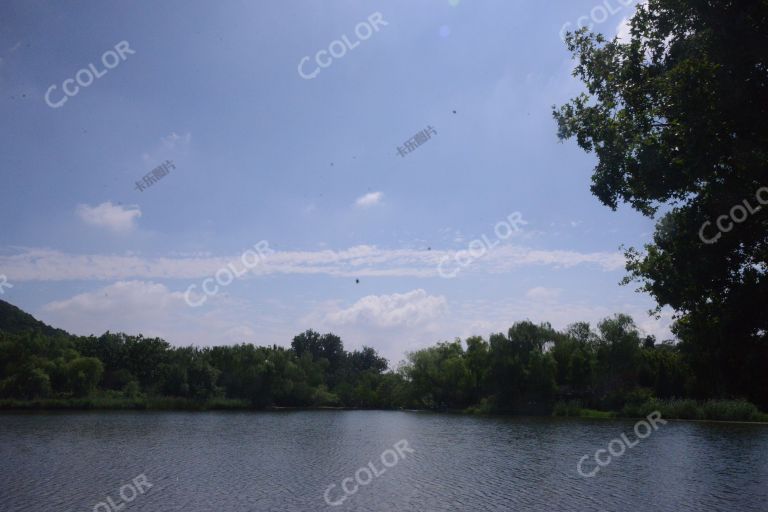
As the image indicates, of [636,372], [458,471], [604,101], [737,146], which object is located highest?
[604,101]

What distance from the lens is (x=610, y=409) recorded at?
78500 mm

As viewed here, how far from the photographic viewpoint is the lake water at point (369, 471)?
2280cm

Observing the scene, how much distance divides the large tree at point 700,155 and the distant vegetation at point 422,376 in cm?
5378

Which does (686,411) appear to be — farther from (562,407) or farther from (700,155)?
(700,155)

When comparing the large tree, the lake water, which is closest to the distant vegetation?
the lake water

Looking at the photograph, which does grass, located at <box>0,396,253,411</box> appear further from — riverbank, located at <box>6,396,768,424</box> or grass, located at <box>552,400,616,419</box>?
grass, located at <box>552,400,616,419</box>

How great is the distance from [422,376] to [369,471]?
237 ft

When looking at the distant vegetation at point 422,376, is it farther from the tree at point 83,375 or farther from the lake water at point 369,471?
the lake water at point 369,471

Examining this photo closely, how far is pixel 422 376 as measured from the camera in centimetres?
10181

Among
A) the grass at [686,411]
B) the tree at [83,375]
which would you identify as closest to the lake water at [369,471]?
the grass at [686,411]

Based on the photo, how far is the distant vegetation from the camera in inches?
3118

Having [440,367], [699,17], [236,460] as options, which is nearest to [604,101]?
[699,17]

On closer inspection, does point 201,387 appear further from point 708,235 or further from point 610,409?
point 708,235

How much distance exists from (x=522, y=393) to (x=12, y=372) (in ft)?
253
